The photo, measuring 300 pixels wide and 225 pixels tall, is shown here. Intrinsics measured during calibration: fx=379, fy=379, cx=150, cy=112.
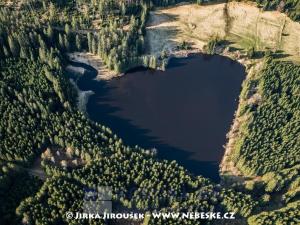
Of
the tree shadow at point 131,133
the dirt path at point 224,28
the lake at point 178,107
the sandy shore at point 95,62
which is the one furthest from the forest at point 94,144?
the dirt path at point 224,28

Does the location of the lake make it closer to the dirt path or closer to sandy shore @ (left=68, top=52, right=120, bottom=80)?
sandy shore @ (left=68, top=52, right=120, bottom=80)

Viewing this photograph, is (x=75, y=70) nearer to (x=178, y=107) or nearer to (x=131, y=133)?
(x=131, y=133)

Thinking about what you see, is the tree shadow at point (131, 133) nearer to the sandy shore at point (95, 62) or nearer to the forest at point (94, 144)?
the sandy shore at point (95, 62)

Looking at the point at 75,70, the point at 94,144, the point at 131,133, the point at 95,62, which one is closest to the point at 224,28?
the point at 95,62

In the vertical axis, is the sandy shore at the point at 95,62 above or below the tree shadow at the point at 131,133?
above

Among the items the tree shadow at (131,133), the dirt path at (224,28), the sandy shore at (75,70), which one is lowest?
the tree shadow at (131,133)

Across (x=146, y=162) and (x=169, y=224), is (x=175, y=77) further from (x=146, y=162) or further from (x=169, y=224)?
(x=169, y=224)
